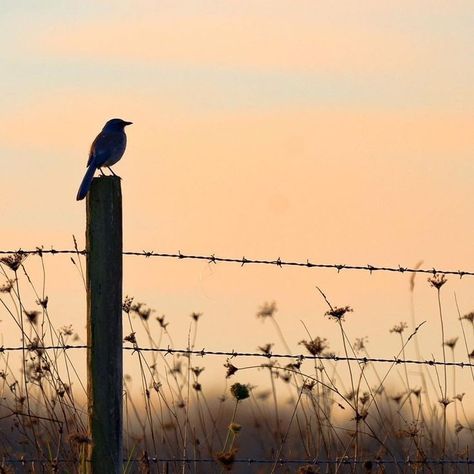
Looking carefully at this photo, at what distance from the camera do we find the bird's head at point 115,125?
856 cm

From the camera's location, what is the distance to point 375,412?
23.4 feet

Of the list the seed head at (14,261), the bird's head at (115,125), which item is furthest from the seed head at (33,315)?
the bird's head at (115,125)

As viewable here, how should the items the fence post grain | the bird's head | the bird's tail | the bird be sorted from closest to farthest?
the fence post grain → the bird's tail → the bird → the bird's head

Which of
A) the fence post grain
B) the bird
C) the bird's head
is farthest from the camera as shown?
the bird's head

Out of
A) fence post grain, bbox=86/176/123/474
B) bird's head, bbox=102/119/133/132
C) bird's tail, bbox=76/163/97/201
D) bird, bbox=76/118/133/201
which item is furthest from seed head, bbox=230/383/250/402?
bird's head, bbox=102/119/133/132

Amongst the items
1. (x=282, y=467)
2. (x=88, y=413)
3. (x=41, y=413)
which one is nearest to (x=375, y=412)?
(x=282, y=467)

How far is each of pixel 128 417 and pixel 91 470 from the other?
6.71 ft

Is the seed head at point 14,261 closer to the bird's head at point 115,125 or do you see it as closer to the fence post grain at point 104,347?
the fence post grain at point 104,347

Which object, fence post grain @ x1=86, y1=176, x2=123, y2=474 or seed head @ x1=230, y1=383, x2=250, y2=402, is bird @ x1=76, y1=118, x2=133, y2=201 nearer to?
seed head @ x1=230, y1=383, x2=250, y2=402

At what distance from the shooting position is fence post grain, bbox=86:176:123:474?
495cm

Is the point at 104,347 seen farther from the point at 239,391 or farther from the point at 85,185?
the point at 85,185

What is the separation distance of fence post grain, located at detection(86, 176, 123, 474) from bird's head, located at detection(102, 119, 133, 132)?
140 inches

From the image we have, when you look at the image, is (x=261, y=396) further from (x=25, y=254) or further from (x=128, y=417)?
(x=25, y=254)

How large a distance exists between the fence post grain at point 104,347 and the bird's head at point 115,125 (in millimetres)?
3566
